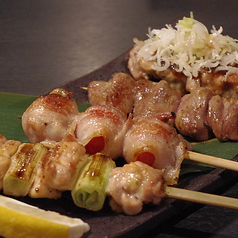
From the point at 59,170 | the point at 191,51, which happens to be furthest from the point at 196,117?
the point at 59,170

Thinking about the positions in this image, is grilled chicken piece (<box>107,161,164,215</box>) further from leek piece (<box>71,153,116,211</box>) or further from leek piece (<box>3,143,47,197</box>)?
leek piece (<box>3,143,47,197</box>)

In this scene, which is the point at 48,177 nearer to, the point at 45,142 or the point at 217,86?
the point at 45,142

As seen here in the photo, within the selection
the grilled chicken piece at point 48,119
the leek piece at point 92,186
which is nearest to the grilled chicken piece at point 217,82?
the grilled chicken piece at point 48,119

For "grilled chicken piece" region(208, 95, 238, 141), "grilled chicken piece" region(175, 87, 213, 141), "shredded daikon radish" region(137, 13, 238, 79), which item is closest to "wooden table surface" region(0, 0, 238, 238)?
"shredded daikon radish" region(137, 13, 238, 79)

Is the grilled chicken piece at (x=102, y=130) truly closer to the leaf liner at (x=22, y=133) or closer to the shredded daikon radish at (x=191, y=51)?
the leaf liner at (x=22, y=133)

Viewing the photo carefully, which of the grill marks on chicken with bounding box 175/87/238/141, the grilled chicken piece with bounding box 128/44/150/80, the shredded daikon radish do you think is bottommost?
the grill marks on chicken with bounding box 175/87/238/141

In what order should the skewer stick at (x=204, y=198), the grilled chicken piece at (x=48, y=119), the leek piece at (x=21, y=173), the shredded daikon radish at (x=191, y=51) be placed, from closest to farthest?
→ the skewer stick at (x=204, y=198)
the leek piece at (x=21, y=173)
the grilled chicken piece at (x=48, y=119)
the shredded daikon radish at (x=191, y=51)

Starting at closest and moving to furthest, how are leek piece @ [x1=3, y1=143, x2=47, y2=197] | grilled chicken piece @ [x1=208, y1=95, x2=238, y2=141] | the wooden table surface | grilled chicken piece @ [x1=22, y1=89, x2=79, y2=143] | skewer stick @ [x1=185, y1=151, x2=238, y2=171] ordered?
leek piece @ [x1=3, y1=143, x2=47, y2=197] → skewer stick @ [x1=185, y1=151, x2=238, y2=171] → grilled chicken piece @ [x1=22, y1=89, x2=79, y2=143] → grilled chicken piece @ [x1=208, y1=95, x2=238, y2=141] → the wooden table surface
